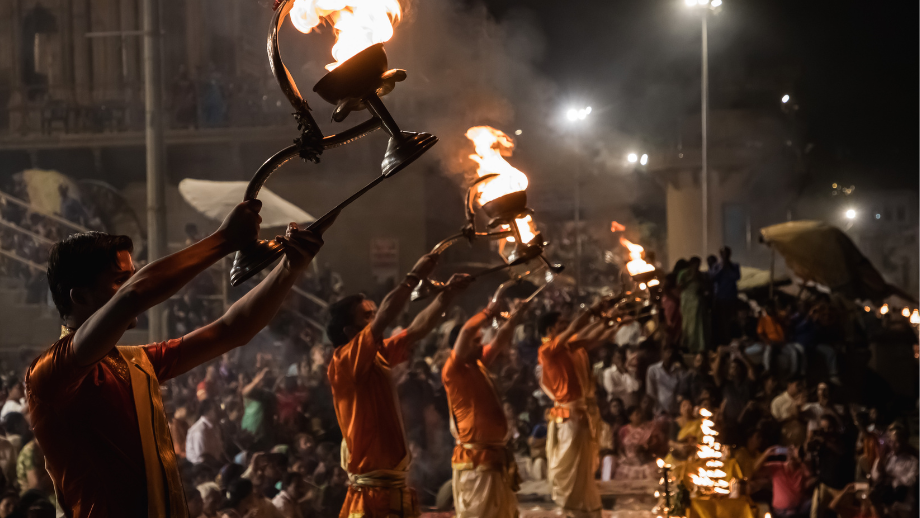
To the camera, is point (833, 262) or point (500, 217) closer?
point (500, 217)

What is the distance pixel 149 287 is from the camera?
1823mm

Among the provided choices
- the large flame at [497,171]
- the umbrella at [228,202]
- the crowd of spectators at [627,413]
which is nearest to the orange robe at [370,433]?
the large flame at [497,171]

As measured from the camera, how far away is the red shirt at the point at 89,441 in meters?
2.02

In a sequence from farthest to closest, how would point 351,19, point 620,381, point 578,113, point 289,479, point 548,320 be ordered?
point 578,113 < point 620,381 < point 548,320 < point 289,479 < point 351,19

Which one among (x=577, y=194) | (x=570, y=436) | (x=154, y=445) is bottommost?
(x=570, y=436)

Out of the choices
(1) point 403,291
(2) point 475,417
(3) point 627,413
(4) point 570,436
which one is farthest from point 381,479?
(3) point 627,413

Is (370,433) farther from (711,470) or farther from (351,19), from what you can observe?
(351,19)

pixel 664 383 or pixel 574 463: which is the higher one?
pixel 664 383

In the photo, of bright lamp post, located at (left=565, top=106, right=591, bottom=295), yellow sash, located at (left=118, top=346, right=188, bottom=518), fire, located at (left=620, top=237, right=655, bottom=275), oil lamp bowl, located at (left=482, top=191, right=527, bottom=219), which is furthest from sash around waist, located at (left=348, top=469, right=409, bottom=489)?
bright lamp post, located at (left=565, top=106, right=591, bottom=295)

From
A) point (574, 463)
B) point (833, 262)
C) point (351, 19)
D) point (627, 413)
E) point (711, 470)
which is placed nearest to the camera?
point (351, 19)

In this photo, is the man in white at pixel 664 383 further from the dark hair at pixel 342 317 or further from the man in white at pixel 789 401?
the dark hair at pixel 342 317

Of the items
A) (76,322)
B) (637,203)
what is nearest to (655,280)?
(76,322)

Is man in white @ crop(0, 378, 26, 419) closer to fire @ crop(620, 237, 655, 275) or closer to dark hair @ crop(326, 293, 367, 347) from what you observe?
dark hair @ crop(326, 293, 367, 347)

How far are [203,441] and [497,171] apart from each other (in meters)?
4.29
